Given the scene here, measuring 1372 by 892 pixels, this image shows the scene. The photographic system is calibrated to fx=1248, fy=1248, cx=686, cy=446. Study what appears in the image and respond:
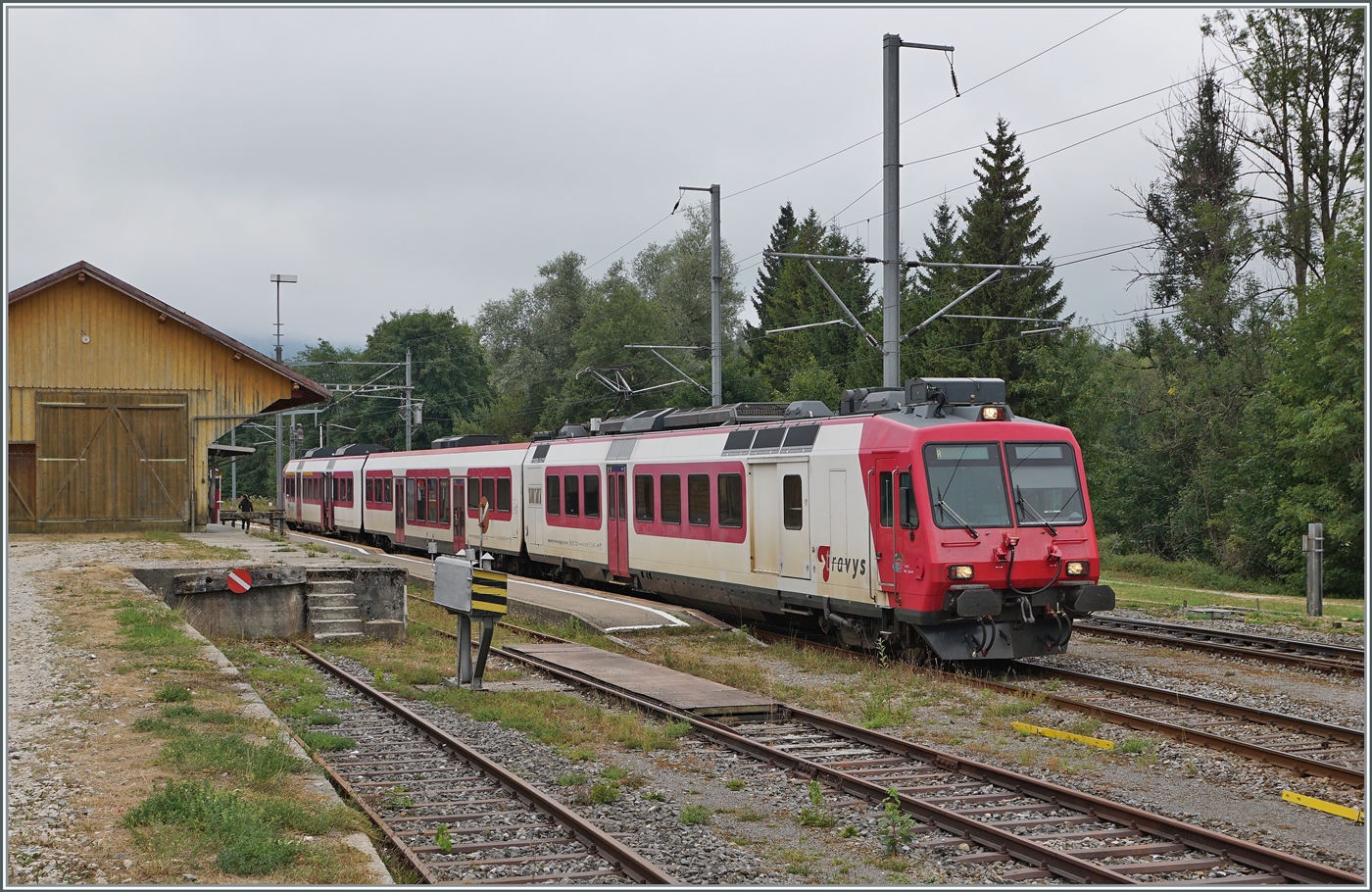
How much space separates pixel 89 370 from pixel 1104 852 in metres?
25.9

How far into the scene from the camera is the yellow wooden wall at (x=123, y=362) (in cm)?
2689

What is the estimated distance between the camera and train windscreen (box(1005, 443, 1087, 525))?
13602mm

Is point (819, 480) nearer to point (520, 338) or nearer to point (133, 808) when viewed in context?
point (133, 808)

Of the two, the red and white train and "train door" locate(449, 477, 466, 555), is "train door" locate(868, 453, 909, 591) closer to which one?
the red and white train

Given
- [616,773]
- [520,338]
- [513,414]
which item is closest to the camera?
[616,773]

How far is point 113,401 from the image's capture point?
27.6m

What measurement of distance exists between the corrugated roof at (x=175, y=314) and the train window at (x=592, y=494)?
8446 mm

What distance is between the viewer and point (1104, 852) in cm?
705

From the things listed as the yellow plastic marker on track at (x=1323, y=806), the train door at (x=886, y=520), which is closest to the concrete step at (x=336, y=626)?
the train door at (x=886, y=520)

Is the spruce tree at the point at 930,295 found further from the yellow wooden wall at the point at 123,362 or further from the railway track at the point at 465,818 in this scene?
the railway track at the point at 465,818

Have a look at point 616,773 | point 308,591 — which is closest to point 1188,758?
point 616,773

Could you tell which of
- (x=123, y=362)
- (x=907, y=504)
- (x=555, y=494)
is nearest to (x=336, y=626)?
(x=555, y=494)

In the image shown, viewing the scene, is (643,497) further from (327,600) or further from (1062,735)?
(1062,735)

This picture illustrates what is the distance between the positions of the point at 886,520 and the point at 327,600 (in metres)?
8.56
